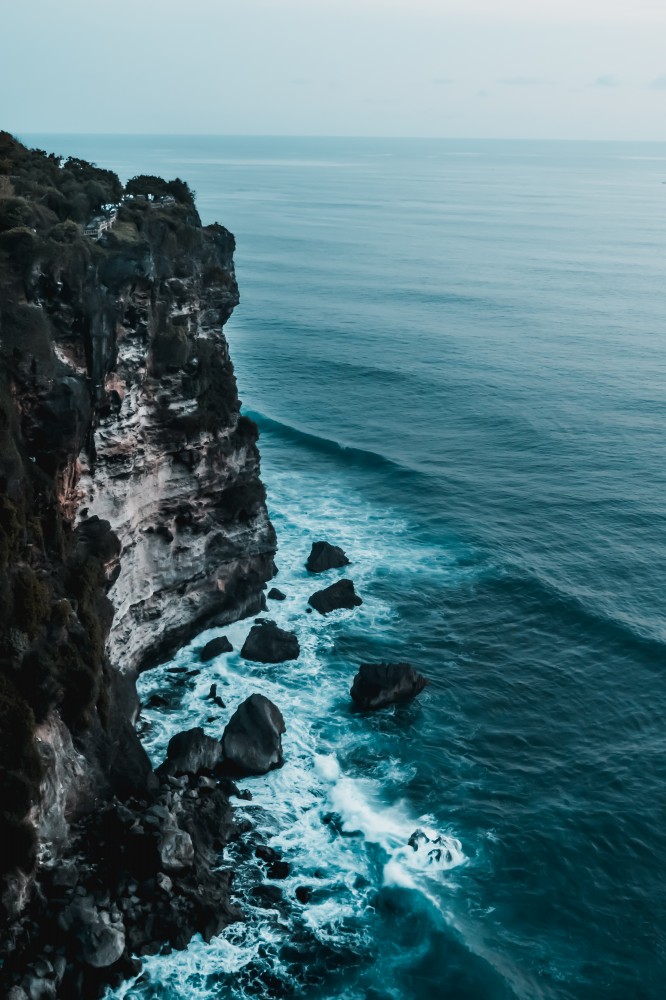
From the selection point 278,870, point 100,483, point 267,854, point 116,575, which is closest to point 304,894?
point 278,870

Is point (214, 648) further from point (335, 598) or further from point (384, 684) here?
point (384, 684)

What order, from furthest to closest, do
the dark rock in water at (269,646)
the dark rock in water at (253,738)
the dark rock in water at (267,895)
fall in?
the dark rock in water at (269,646) < the dark rock in water at (253,738) < the dark rock in water at (267,895)

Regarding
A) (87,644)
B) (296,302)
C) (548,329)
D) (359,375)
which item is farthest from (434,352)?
(87,644)

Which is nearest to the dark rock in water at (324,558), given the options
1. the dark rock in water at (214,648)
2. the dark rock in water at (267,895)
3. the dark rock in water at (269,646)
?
the dark rock in water at (269,646)

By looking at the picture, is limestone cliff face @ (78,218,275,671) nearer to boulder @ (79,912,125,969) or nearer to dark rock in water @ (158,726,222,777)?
dark rock in water @ (158,726,222,777)

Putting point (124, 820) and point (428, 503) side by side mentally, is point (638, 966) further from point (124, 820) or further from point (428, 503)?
point (428, 503)

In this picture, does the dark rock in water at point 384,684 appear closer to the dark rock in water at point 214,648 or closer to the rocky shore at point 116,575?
the rocky shore at point 116,575

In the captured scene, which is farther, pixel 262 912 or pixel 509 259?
pixel 509 259
